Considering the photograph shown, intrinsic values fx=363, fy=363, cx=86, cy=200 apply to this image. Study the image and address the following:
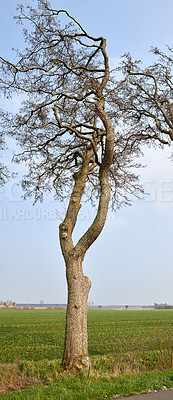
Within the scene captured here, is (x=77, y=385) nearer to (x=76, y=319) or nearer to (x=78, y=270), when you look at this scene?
(x=76, y=319)

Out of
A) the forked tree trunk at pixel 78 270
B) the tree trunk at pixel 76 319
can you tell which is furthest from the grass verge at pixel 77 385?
the forked tree trunk at pixel 78 270

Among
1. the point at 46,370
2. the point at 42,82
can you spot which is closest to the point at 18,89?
the point at 42,82

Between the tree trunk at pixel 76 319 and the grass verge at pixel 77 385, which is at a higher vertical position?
the tree trunk at pixel 76 319

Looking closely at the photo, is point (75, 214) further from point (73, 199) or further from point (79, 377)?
point (79, 377)

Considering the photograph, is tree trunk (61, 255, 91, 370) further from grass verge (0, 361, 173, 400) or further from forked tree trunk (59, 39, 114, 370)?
grass verge (0, 361, 173, 400)

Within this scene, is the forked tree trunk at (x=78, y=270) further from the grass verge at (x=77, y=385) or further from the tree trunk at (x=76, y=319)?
the grass verge at (x=77, y=385)

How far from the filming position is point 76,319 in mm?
10008

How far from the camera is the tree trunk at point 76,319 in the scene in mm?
9609

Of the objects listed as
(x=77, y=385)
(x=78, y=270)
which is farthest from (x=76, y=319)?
(x=77, y=385)

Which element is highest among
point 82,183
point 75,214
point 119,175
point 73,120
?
point 73,120

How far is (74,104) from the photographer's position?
1364 centimetres

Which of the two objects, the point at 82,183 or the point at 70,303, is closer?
the point at 70,303

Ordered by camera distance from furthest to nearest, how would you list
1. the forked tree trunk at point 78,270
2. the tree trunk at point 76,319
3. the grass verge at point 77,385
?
1. the forked tree trunk at point 78,270
2. the tree trunk at point 76,319
3. the grass verge at point 77,385

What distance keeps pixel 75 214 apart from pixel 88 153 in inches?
101
